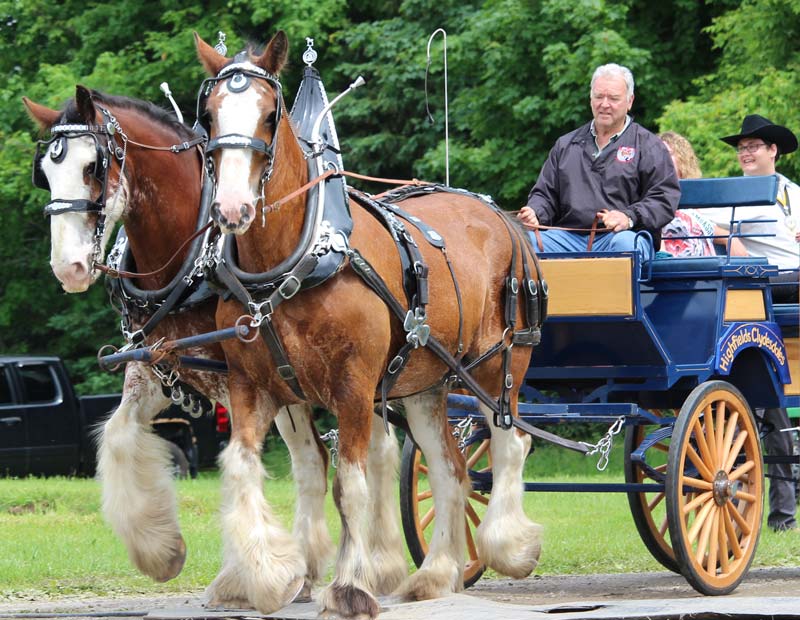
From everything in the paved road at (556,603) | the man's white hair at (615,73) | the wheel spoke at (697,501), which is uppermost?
the man's white hair at (615,73)

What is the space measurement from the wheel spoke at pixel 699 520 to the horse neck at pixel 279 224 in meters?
2.65

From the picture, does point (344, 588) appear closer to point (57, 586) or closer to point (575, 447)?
point (575, 447)

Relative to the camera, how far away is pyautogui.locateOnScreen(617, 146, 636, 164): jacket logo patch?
26.1 feet

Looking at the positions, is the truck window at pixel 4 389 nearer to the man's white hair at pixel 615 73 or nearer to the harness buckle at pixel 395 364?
the man's white hair at pixel 615 73

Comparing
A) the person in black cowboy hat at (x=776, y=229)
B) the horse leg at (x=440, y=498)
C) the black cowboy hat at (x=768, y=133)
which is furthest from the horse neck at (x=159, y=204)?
the black cowboy hat at (x=768, y=133)

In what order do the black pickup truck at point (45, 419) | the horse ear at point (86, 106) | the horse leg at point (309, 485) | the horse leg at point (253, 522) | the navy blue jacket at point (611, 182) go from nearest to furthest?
the horse leg at point (253, 522)
the horse ear at point (86, 106)
the horse leg at point (309, 485)
the navy blue jacket at point (611, 182)
the black pickup truck at point (45, 419)

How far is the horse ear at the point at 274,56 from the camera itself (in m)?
5.86

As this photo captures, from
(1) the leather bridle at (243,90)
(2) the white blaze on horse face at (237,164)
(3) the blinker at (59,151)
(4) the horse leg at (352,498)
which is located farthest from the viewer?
(3) the blinker at (59,151)

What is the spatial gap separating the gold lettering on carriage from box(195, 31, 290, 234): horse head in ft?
9.71

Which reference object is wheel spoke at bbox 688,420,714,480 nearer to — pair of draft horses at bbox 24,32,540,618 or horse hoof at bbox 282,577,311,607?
pair of draft horses at bbox 24,32,540,618

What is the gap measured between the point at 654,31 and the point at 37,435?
925 centimetres

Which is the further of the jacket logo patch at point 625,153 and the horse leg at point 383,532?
the jacket logo patch at point 625,153

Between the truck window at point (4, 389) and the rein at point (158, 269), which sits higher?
the rein at point (158, 269)

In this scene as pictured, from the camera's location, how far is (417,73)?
19.1 metres
